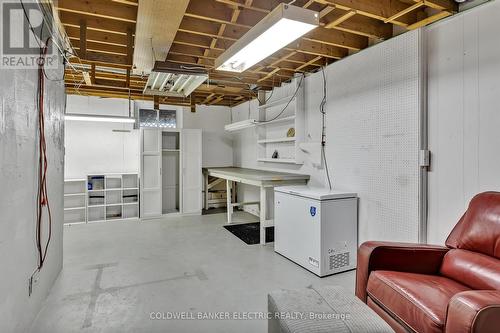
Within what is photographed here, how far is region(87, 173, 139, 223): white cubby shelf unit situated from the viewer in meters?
5.70

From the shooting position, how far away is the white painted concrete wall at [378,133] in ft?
9.18

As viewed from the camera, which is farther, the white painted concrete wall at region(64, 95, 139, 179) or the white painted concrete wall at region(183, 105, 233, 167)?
the white painted concrete wall at region(183, 105, 233, 167)

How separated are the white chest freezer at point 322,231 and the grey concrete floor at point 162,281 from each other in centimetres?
13

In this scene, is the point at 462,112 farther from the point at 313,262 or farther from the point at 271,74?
the point at 271,74

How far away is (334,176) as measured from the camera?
382cm

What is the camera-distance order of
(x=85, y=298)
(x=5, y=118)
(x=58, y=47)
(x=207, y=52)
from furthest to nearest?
(x=207, y=52)
(x=58, y=47)
(x=85, y=298)
(x=5, y=118)

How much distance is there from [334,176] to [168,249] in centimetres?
247

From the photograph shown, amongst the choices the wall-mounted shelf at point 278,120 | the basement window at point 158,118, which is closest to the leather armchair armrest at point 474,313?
the wall-mounted shelf at point 278,120

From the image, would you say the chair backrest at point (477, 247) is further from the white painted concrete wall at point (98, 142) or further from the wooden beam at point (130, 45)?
the white painted concrete wall at point (98, 142)

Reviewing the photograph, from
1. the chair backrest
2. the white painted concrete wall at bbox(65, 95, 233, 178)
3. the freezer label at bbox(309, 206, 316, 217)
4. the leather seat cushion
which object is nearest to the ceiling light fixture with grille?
the freezer label at bbox(309, 206, 316, 217)

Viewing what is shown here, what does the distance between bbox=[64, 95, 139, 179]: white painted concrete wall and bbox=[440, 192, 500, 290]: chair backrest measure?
19.0ft

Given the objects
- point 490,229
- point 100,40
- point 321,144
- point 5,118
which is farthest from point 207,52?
point 490,229

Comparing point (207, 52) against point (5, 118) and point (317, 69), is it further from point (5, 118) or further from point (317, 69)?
point (5, 118)

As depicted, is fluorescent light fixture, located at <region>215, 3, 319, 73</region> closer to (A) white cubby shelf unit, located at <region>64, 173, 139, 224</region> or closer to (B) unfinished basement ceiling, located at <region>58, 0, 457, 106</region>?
(B) unfinished basement ceiling, located at <region>58, 0, 457, 106</region>
